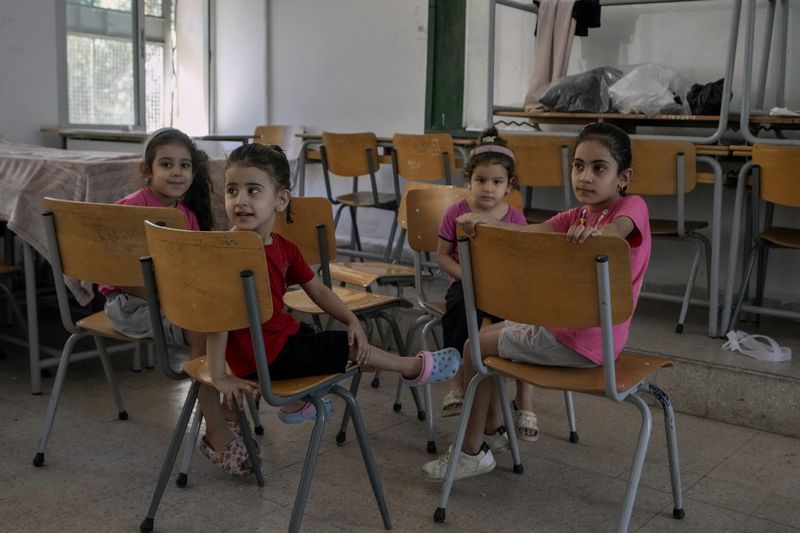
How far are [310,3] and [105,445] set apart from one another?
4.30 metres

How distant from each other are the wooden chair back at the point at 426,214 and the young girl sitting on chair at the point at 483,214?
0.15m

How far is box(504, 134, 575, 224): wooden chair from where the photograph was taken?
3.85 m

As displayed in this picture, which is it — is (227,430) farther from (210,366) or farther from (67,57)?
(67,57)

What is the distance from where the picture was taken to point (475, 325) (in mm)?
2016

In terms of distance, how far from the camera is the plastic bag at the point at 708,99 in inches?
155

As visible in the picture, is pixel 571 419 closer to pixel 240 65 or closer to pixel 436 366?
pixel 436 366

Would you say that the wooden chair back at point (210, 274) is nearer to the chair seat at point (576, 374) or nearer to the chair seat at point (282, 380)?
the chair seat at point (282, 380)

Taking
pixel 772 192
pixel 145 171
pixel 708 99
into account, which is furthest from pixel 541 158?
pixel 145 171

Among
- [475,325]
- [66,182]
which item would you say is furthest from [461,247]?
[66,182]

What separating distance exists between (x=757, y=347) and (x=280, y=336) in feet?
6.55

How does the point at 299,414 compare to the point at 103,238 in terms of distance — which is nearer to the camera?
the point at 299,414

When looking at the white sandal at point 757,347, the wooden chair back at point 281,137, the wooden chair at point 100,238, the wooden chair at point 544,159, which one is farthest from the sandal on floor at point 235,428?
the wooden chair back at point 281,137

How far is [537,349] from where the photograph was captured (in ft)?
6.72

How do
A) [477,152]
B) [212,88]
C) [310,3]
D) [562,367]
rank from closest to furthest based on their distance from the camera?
[562,367] → [477,152] → [310,3] → [212,88]
